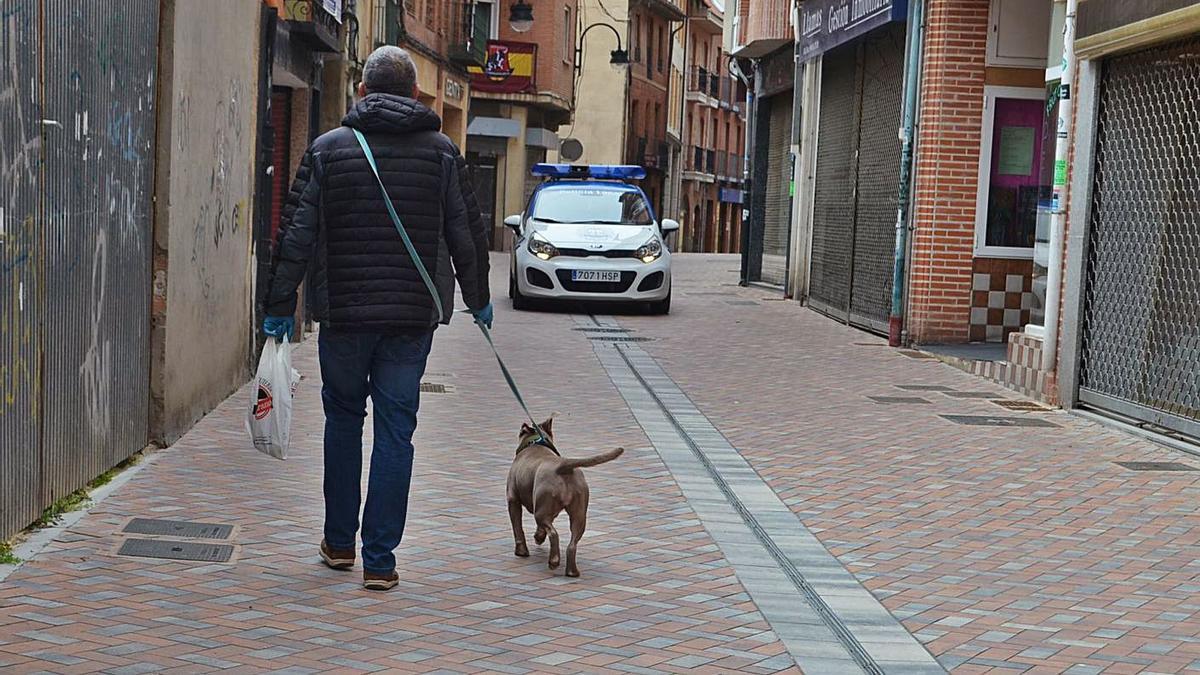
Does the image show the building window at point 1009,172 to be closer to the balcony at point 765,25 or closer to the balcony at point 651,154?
the balcony at point 765,25

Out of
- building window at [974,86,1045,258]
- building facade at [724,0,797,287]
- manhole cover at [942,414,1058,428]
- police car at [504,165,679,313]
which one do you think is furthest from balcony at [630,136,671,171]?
manhole cover at [942,414,1058,428]

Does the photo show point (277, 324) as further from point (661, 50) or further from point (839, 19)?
point (661, 50)

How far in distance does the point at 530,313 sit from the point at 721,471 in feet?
41.8

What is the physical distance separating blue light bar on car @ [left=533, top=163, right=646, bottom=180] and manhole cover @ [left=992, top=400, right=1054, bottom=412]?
1191 cm

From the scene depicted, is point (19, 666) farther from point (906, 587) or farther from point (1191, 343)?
point (1191, 343)

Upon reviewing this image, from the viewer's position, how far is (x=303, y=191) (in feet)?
20.3

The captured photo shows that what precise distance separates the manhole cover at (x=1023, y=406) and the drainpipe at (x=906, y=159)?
4.39m

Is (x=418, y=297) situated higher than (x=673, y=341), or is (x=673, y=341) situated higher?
(x=418, y=297)

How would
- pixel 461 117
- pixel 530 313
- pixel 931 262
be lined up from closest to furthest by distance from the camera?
Result: pixel 931 262, pixel 530 313, pixel 461 117

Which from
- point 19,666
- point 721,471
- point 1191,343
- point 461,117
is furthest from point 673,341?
point 461,117

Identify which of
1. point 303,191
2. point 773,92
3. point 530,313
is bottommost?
point 530,313

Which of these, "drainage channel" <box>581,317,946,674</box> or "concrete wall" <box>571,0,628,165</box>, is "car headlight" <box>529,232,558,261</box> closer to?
"drainage channel" <box>581,317,946,674</box>

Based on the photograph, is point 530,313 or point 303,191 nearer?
point 303,191

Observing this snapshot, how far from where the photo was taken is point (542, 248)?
2177 centimetres
